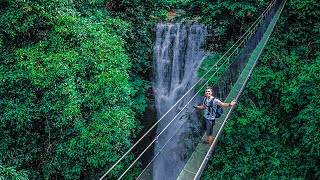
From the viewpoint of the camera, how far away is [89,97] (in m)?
5.02

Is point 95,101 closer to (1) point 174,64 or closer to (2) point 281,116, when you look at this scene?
Answer: (2) point 281,116

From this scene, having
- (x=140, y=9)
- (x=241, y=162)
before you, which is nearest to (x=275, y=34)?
(x=241, y=162)

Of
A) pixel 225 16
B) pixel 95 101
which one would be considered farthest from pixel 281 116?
pixel 95 101

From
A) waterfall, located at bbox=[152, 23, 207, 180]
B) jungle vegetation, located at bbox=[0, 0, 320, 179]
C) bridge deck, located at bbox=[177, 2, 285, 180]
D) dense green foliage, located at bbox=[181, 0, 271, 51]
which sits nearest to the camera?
bridge deck, located at bbox=[177, 2, 285, 180]

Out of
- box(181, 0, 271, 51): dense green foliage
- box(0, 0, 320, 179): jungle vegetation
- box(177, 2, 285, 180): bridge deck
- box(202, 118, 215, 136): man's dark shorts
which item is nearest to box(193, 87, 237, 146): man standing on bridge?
box(202, 118, 215, 136): man's dark shorts

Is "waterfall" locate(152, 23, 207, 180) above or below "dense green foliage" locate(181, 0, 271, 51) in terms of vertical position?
below

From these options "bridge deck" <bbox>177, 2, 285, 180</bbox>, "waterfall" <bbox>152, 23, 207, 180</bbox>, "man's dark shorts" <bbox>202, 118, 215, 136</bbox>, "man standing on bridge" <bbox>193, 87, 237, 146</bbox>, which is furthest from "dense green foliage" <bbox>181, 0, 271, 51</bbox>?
"man's dark shorts" <bbox>202, 118, 215, 136</bbox>

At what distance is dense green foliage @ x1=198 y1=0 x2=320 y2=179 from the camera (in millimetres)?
5406

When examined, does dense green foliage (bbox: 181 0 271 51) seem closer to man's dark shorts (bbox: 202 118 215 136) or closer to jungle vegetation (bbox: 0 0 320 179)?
jungle vegetation (bbox: 0 0 320 179)

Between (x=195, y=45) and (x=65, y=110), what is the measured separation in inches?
252

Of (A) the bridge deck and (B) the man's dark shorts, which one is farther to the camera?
(B) the man's dark shorts

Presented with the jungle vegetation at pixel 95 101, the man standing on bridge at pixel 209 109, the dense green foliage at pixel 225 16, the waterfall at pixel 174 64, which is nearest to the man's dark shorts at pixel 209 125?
the man standing on bridge at pixel 209 109

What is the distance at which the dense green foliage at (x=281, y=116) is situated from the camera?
5.41m

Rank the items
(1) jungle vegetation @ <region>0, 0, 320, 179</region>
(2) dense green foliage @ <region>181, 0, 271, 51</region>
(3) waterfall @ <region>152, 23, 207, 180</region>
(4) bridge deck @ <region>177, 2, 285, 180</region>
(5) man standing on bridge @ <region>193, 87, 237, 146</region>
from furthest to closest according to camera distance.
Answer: (3) waterfall @ <region>152, 23, 207, 180</region>, (2) dense green foliage @ <region>181, 0, 271, 51</region>, (1) jungle vegetation @ <region>0, 0, 320, 179</region>, (5) man standing on bridge @ <region>193, 87, 237, 146</region>, (4) bridge deck @ <region>177, 2, 285, 180</region>
